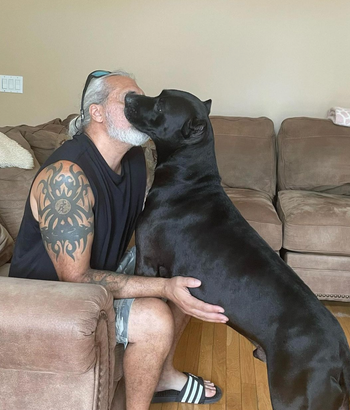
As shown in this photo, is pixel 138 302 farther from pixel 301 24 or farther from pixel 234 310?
pixel 301 24

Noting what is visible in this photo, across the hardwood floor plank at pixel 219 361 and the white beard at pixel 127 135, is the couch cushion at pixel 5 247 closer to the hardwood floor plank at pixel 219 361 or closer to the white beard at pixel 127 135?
the white beard at pixel 127 135

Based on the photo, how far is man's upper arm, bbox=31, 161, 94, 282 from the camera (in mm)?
1350

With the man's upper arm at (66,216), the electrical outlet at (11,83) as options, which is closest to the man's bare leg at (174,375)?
the man's upper arm at (66,216)

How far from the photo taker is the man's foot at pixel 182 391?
1.82m

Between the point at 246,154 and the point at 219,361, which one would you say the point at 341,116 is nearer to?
the point at 246,154

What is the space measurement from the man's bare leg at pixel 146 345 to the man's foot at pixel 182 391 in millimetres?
382

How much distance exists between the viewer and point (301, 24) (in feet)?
11.5

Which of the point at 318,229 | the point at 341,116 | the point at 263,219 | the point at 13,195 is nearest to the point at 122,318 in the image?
the point at 13,195

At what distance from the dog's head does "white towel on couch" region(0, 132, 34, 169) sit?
3.14 ft

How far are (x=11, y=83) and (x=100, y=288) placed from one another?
9.65ft

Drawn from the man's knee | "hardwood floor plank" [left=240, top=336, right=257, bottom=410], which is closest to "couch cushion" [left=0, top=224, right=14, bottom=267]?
the man's knee

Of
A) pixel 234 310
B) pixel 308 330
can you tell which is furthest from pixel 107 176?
pixel 308 330

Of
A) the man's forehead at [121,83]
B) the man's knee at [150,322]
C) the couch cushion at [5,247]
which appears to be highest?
the man's forehead at [121,83]

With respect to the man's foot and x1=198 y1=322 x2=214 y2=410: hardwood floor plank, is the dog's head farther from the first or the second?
x1=198 y1=322 x2=214 y2=410: hardwood floor plank
